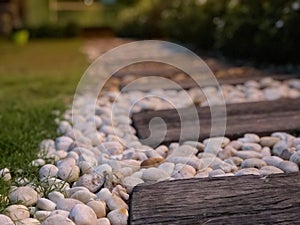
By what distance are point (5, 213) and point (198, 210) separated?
0.48 m

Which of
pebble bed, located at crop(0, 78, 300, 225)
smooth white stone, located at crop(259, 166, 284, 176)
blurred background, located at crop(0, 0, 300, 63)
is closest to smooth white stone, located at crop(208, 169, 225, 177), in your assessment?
pebble bed, located at crop(0, 78, 300, 225)

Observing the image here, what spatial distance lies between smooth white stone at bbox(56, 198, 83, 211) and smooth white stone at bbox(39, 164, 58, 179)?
0.68 ft

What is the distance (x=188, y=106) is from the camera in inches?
100

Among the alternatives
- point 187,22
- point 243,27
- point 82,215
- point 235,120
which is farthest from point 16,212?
point 187,22

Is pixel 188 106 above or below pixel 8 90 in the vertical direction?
above

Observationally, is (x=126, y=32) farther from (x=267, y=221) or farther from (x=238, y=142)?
(x=267, y=221)

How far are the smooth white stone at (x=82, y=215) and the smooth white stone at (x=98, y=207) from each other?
0.03m

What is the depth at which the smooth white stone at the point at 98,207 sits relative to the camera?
1.24 meters

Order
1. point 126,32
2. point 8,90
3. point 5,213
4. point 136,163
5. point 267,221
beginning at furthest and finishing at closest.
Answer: point 126,32, point 8,90, point 136,163, point 5,213, point 267,221

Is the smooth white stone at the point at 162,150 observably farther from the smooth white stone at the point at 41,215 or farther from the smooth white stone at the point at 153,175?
the smooth white stone at the point at 41,215

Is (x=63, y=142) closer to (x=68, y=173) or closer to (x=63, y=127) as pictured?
(x=63, y=127)

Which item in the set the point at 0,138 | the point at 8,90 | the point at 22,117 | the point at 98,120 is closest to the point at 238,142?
the point at 98,120

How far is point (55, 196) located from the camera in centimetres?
131

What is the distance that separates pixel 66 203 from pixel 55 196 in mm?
62
